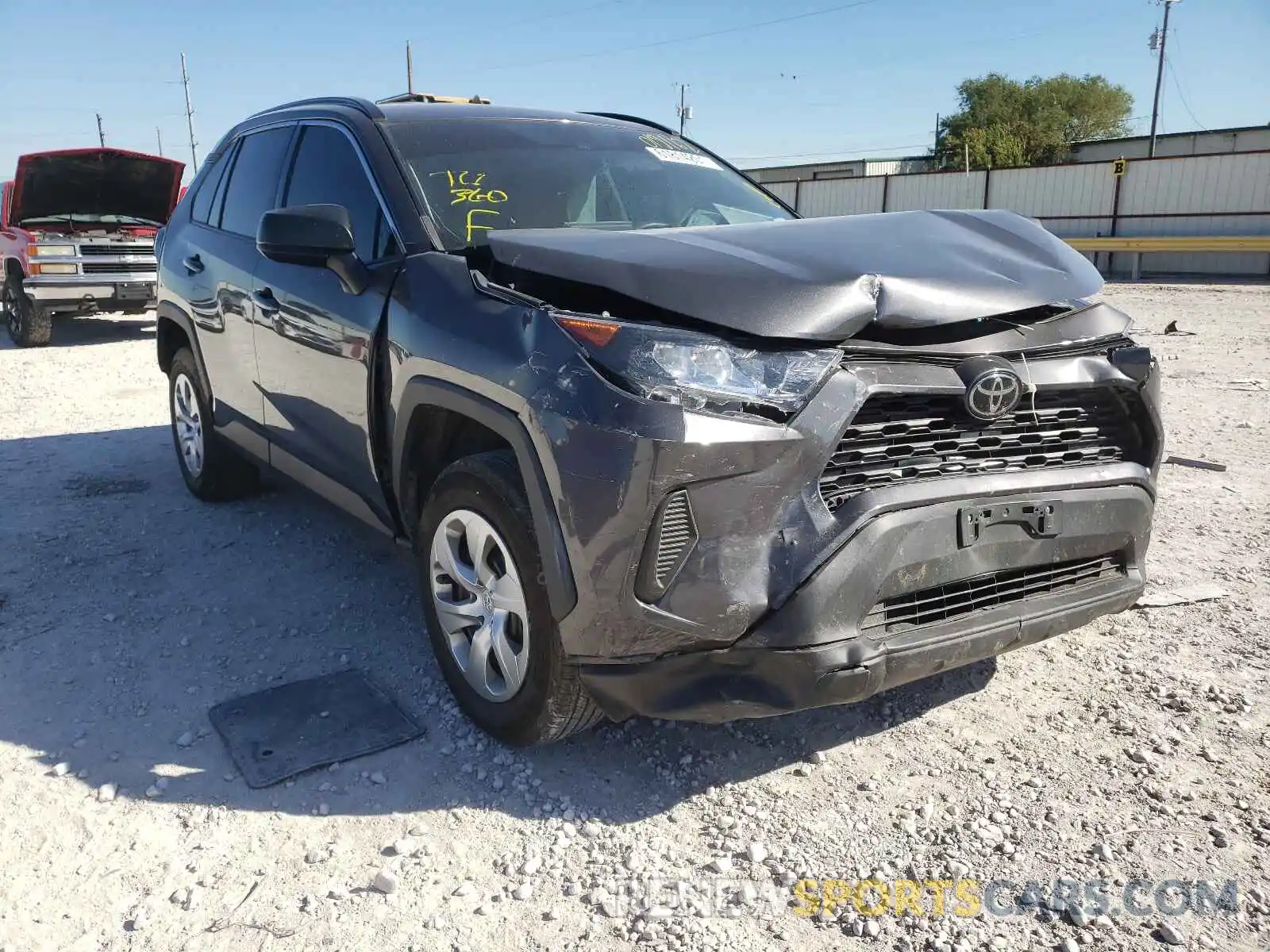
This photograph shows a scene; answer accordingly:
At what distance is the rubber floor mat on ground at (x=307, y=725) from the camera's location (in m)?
2.84

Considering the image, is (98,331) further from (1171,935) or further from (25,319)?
(1171,935)

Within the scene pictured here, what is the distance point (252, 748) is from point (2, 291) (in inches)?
482

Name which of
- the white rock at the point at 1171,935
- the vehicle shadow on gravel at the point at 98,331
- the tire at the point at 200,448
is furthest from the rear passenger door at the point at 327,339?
the vehicle shadow on gravel at the point at 98,331

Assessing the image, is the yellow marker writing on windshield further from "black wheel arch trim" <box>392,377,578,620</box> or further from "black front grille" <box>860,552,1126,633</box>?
"black front grille" <box>860,552,1126,633</box>

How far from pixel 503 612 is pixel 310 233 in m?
1.33

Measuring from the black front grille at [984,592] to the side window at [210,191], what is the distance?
3.80m

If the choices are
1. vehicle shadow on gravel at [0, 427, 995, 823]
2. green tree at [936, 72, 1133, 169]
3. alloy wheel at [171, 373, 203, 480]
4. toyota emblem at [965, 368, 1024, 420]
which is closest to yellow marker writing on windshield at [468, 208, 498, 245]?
vehicle shadow on gravel at [0, 427, 995, 823]

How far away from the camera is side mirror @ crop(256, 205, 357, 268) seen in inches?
120

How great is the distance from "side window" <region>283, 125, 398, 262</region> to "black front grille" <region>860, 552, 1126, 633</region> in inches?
73.8

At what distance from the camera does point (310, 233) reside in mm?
3062

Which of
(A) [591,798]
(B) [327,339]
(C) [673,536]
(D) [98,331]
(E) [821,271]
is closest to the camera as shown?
(C) [673,536]

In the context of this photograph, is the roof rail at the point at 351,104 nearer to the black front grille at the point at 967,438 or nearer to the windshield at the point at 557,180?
the windshield at the point at 557,180

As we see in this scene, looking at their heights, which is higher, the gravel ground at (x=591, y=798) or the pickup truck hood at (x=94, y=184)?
the pickup truck hood at (x=94, y=184)

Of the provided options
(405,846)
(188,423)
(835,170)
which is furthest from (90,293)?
(835,170)
